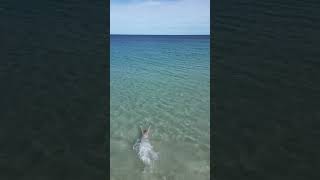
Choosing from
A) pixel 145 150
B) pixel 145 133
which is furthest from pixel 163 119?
pixel 145 150

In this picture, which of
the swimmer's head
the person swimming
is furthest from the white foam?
the swimmer's head

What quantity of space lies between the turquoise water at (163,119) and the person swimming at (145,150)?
16 centimetres

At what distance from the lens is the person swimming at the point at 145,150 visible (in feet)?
29.2

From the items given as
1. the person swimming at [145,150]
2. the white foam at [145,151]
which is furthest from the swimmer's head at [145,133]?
the white foam at [145,151]

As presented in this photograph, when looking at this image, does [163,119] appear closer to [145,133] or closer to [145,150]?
[145,133]

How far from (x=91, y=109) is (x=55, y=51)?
6.80 metres

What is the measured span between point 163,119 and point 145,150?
253 centimetres

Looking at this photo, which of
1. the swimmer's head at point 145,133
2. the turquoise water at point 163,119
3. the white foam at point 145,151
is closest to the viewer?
the turquoise water at point 163,119

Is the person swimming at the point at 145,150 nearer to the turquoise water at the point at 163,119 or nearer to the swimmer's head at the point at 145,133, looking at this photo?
the swimmer's head at the point at 145,133

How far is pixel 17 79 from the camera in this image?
13.3 m

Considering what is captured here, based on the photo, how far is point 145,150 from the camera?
9.26 metres

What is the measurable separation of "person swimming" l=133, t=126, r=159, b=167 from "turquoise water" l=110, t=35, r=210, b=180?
16 centimetres

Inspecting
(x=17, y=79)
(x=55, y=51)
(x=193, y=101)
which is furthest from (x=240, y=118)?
(x=55, y=51)

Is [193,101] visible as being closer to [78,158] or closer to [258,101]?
[258,101]
